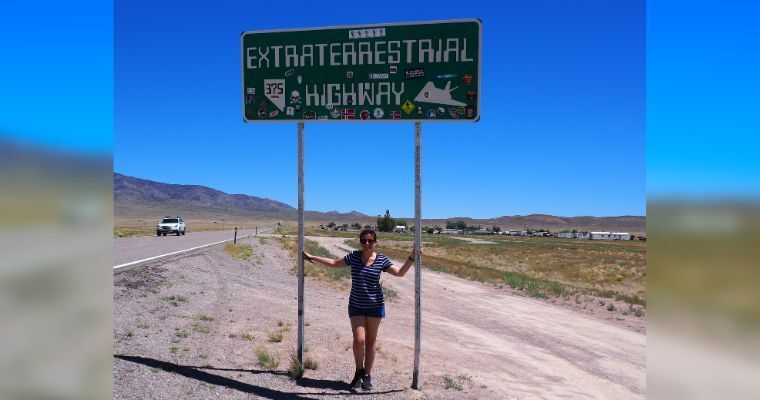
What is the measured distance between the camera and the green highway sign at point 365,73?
524 cm

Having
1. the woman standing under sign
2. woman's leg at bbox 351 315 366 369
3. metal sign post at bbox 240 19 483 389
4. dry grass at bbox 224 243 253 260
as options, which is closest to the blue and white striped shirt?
the woman standing under sign

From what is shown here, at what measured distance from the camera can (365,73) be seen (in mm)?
5449

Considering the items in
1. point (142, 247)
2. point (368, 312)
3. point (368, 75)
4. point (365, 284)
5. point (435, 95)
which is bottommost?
point (142, 247)

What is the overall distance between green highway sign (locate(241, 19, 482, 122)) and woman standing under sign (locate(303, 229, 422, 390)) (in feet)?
4.57

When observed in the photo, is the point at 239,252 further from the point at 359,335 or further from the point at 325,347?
the point at 359,335

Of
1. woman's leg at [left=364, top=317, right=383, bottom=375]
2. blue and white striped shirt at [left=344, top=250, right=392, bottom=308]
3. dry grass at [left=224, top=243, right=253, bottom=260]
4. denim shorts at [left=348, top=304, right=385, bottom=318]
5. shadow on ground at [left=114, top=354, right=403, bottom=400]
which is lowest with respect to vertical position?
dry grass at [left=224, top=243, right=253, bottom=260]

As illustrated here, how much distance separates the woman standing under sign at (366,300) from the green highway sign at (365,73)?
1.39 m

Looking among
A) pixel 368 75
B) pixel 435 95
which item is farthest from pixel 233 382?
pixel 435 95

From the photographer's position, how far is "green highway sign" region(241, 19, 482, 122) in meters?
5.24

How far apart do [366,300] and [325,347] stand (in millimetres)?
2714

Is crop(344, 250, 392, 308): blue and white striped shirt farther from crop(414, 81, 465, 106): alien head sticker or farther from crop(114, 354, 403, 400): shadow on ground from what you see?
crop(414, 81, 465, 106): alien head sticker
